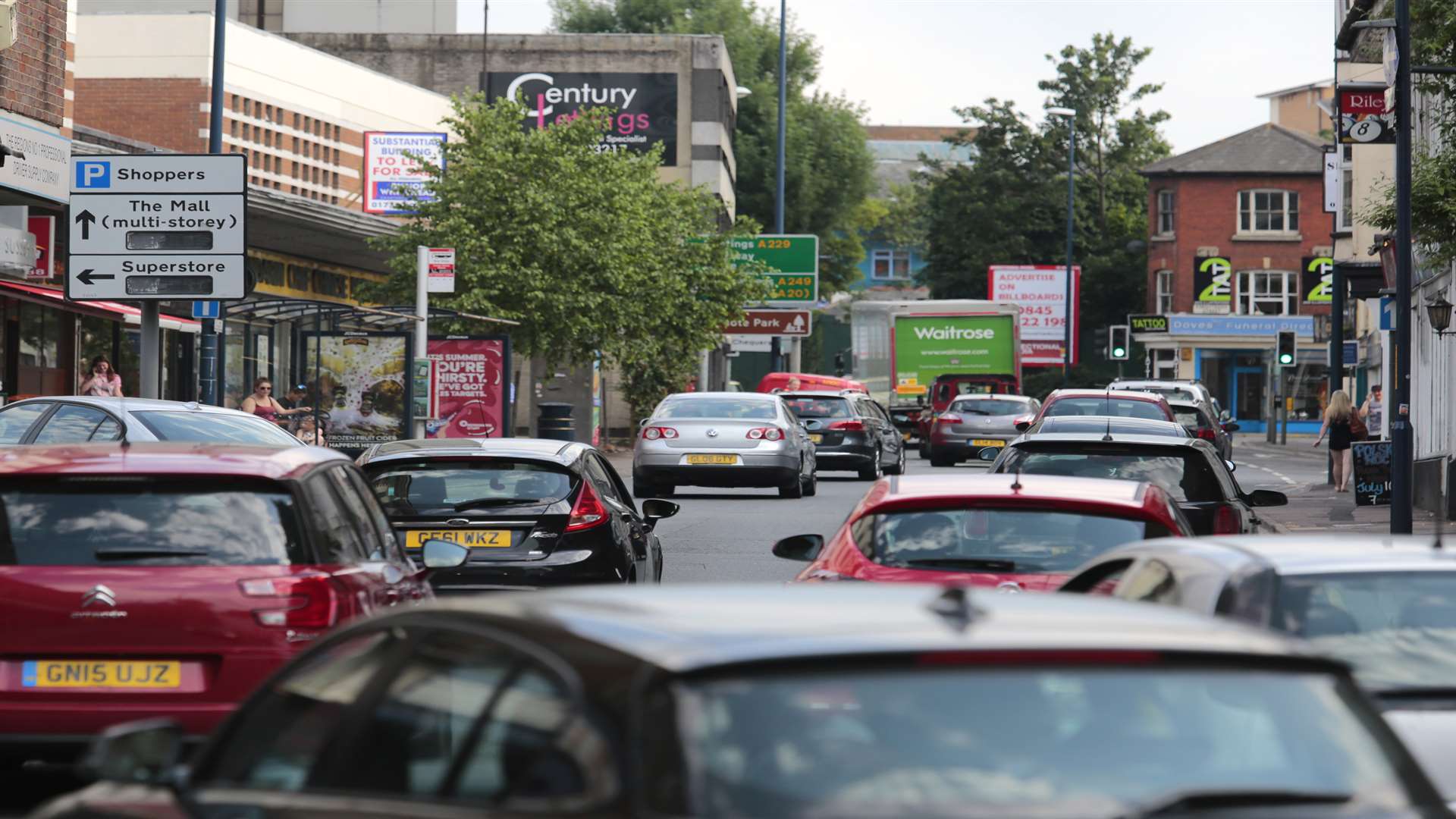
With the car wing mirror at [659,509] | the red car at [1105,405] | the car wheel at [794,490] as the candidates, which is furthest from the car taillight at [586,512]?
the car wheel at [794,490]

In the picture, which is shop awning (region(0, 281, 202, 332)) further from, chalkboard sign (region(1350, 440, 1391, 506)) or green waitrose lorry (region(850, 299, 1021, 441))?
green waitrose lorry (region(850, 299, 1021, 441))

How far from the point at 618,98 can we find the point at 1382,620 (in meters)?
62.4

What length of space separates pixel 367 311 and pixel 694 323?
20.0m

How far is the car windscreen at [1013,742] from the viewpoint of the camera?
9.79 feet

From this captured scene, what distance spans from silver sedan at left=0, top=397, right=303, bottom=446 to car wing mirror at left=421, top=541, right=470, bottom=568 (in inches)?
273

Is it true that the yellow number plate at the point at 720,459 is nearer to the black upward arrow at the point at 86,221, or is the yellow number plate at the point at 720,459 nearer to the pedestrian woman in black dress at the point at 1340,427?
the black upward arrow at the point at 86,221

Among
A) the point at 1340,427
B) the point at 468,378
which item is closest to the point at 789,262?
the point at 468,378

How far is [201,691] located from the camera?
6.96 meters

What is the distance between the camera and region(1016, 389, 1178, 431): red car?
24.5 metres

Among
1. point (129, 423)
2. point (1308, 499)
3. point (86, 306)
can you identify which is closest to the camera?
point (129, 423)

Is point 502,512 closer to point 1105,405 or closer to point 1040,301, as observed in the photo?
point 1105,405

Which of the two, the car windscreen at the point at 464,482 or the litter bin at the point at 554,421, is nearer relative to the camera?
the car windscreen at the point at 464,482

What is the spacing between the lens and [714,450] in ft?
86.2

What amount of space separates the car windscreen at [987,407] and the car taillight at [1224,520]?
80.0ft
